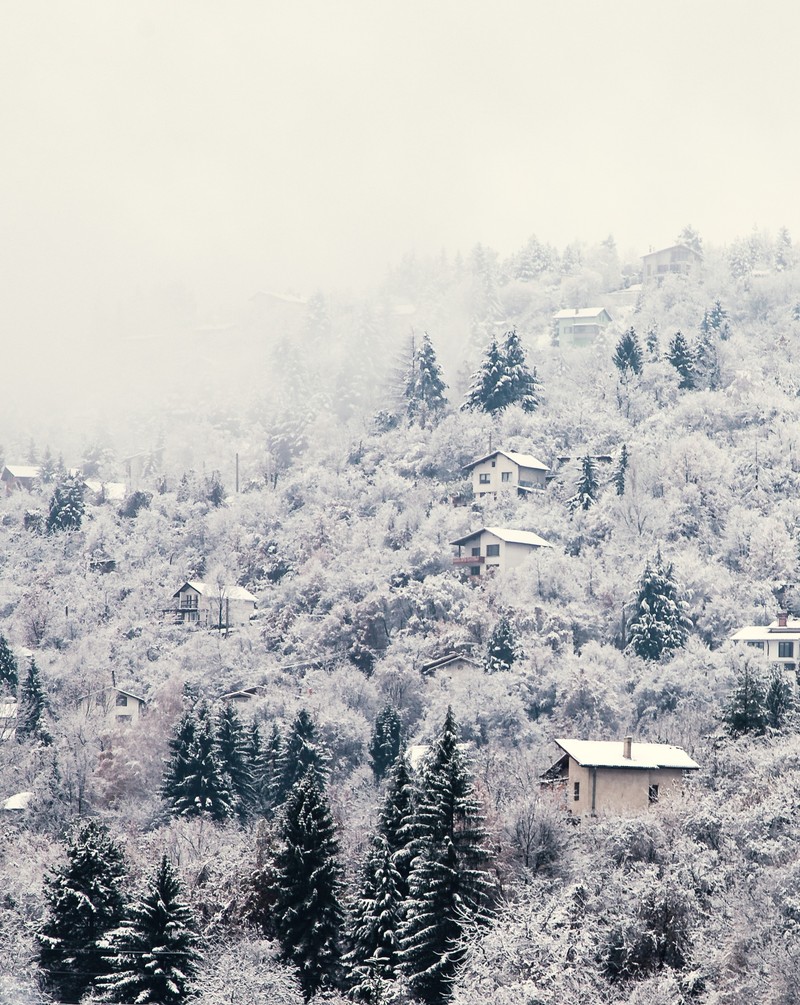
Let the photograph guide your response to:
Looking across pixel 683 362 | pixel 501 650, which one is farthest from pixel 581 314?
pixel 501 650

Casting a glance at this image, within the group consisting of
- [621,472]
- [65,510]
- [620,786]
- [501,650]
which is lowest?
[620,786]

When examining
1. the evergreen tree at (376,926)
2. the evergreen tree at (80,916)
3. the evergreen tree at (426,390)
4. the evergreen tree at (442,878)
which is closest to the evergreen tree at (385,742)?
the evergreen tree at (80,916)

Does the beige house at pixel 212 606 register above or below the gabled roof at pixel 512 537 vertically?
below

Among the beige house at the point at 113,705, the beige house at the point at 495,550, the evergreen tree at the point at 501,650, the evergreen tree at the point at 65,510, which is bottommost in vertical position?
the beige house at the point at 113,705

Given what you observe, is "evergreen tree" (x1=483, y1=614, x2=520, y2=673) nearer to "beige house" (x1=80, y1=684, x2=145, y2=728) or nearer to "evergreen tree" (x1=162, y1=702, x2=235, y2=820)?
"beige house" (x1=80, y1=684, x2=145, y2=728)

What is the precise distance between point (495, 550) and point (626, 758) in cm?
5004

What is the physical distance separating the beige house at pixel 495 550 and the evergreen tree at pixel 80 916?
206ft

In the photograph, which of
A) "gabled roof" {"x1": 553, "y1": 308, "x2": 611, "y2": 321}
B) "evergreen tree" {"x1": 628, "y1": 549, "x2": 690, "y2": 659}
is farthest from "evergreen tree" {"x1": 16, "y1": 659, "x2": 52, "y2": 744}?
"gabled roof" {"x1": 553, "y1": 308, "x2": 611, "y2": 321}

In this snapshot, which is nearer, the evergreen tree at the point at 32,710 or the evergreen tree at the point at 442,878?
the evergreen tree at the point at 442,878

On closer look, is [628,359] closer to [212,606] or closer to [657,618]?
[212,606]

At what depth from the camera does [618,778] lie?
7825 centimetres

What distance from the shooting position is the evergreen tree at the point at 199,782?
3524 inches

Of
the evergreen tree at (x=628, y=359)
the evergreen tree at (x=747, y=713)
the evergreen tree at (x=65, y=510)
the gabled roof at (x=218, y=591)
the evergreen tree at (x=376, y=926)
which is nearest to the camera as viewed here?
the evergreen tree at (x=376, y=926)

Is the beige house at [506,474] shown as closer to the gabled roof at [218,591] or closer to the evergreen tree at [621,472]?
the evergreen tree at [621,472]
